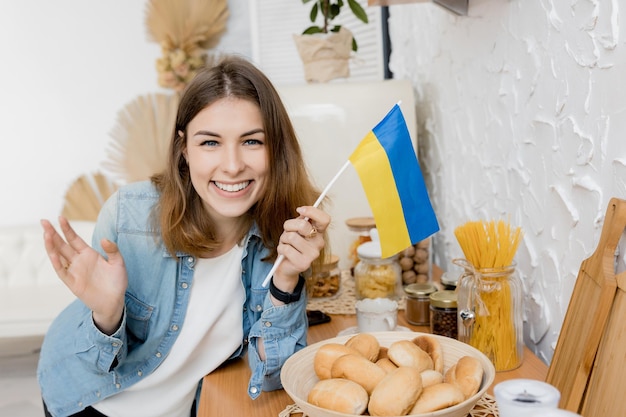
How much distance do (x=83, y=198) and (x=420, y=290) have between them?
2.31 meters

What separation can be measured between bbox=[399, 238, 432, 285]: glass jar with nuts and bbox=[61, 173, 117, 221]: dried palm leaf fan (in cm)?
204

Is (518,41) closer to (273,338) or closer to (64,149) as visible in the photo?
(273,338)

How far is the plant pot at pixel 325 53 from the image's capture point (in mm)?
2012

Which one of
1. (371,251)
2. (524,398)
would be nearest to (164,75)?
(371,251)

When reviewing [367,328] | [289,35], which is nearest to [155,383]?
[367,328]

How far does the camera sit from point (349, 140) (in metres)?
1.92

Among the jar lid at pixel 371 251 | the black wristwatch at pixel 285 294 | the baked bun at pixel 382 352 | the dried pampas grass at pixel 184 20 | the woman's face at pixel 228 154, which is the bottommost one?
the baked bun at pixel 382 352

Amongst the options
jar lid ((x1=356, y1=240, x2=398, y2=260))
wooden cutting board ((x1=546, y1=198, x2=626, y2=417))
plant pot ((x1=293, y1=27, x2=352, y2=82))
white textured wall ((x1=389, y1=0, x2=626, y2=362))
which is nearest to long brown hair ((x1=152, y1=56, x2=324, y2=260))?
jar lid ((x1=356, y1=240, x2=398, y2=260))

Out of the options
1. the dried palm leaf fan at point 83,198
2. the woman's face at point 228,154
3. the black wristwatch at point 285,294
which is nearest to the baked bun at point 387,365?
the black wristwatch at point 285,294

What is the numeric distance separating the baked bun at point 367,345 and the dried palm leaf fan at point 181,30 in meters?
2.35

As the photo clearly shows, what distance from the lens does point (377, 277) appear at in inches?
58.7

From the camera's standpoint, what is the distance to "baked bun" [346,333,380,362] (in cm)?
98

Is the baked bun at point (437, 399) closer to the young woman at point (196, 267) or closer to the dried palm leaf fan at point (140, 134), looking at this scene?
the young woman at point (196, 267)

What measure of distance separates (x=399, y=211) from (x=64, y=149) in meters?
2.62
